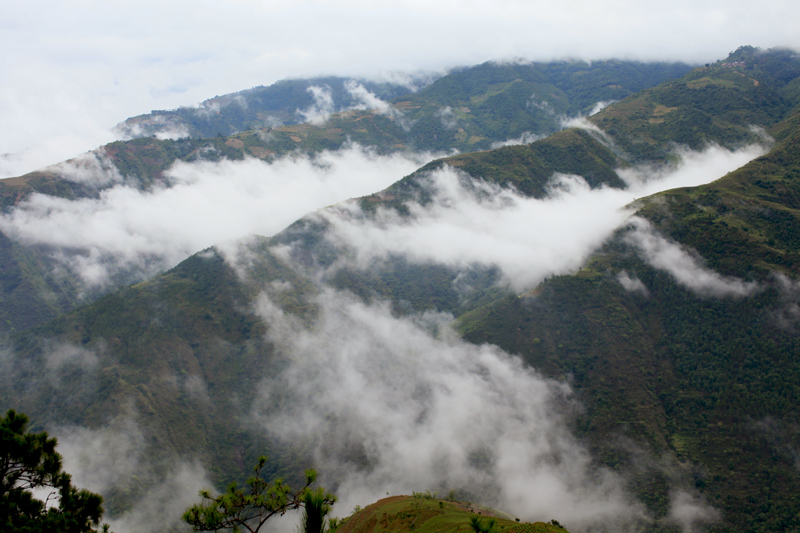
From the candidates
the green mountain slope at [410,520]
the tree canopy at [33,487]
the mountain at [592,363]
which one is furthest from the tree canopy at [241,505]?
the mountain at [592,363]

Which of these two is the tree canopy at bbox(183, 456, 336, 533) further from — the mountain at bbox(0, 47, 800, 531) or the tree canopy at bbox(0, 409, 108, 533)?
the mountain at bbox(0, 47, 800, 531)

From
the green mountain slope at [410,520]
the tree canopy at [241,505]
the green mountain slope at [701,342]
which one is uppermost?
the tree canopy at [241,505]

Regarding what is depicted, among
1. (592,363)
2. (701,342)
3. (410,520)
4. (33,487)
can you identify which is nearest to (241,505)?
(33,487)

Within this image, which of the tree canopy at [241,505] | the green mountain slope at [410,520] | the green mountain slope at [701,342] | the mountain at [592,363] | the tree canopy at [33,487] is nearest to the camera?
the tree canopy at [241,505]

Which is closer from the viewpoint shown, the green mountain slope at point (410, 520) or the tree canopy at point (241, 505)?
the tree canopy at point (241, 505)

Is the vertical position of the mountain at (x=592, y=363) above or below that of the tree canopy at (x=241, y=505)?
below

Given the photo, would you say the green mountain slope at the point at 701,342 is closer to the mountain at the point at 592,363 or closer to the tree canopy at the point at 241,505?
the mountain at the point at 592,363

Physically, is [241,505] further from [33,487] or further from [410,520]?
[410,520]

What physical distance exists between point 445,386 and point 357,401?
29836 mm

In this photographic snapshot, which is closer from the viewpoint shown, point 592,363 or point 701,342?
point 701,342

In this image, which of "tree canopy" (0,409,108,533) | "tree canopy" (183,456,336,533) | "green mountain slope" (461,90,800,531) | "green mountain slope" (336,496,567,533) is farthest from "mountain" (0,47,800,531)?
"tree canopy" (183,456,336,533)

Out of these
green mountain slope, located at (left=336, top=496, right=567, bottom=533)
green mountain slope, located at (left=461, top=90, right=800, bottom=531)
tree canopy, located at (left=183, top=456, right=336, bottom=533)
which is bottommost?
green mountain slope, located at (left=461, top=90, right=800, bottom=531)

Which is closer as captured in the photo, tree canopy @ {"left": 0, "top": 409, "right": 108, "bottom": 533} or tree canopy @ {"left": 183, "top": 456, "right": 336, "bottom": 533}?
tree canopy @ {"left": 183, "top": 456, "right": 336, "bottom": 533}

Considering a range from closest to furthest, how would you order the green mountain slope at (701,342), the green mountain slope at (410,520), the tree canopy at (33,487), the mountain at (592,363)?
the tree canopy at (33,487) → the green mountain slope at (410,520) → the green mountain slope at (701,342) → the mountain at (592,363)
